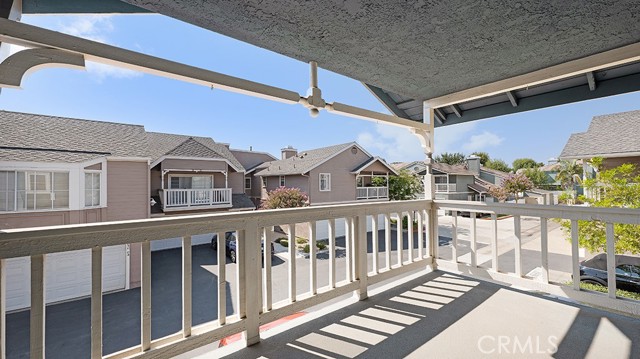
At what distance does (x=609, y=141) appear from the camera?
7637mm

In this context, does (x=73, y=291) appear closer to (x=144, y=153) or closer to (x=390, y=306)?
(x=144, y=153)

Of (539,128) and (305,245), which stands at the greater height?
(539,128)

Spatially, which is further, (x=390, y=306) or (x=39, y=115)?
(x=39, y=115)

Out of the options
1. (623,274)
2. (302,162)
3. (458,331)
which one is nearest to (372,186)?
(302,162)

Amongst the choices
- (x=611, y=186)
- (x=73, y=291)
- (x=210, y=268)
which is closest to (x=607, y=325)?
(x=611, y=186)

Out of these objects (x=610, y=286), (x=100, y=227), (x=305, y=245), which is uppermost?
(x=100, y=227)

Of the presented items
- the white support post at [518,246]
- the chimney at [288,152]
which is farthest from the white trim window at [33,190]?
the chimney at [288,152]

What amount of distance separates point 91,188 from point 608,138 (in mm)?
13933

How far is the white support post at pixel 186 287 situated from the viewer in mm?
1446

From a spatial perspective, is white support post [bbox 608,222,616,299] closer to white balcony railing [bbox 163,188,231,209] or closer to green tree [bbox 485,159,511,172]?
white balcony railing [bbox 163,188,231,209]

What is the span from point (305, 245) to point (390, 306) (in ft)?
26.6

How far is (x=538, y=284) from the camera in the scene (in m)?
2.32

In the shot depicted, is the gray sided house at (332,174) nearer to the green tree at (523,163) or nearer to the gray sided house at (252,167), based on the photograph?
the gray sided house at (252,167)

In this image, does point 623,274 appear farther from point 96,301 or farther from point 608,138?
point 96,301
